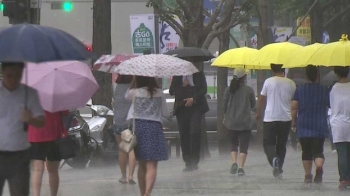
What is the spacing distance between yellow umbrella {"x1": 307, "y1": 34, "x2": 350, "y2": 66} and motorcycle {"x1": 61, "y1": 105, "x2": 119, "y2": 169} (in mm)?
4777

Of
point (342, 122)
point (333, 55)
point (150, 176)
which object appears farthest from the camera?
point (333, 55)

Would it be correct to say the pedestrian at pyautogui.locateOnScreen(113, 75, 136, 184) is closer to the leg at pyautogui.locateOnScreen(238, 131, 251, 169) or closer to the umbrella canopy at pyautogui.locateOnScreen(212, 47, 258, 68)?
the leg at pyautogui.locateOnScreen(238, 131, 251, 169)

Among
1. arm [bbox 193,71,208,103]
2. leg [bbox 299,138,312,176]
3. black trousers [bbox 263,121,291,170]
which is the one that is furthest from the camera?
arm [bbox 193,71,208,103]

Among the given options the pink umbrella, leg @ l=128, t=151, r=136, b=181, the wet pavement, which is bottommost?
the wet pavement

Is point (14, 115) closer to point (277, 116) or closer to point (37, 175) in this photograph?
point (37, 175)

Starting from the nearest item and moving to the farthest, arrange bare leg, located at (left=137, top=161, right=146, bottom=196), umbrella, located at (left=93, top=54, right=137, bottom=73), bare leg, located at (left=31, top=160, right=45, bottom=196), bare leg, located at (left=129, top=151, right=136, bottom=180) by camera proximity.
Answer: bare leg, located at (left=31, top=160, right=45, bottom=196)
bare leg, located at (left=137, top=161, right=146, bottom=196)
bare leg, located at (left=129, top=151, right=136, bottom=180)
umbrella, located at (left=93, top=54, right=137, bottom=73)

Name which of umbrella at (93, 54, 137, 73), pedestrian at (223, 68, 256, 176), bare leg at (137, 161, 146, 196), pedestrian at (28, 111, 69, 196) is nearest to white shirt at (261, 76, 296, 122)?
pedestrian at (223, 68, 256, 176)

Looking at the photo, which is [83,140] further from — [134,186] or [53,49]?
[53,49]

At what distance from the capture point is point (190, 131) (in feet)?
47.9

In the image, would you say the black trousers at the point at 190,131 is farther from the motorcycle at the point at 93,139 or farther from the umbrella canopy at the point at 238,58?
the motorcycle at the point at 93,139

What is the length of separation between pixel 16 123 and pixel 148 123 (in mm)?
2964

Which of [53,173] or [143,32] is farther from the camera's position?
[143,32]

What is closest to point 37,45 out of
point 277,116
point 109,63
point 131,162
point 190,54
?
point 131,162

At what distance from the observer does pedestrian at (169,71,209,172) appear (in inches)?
571
